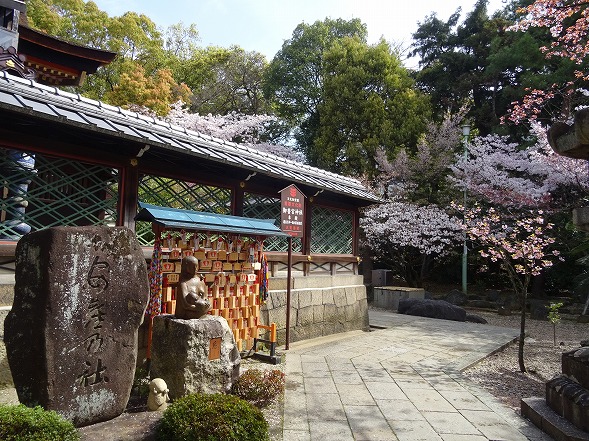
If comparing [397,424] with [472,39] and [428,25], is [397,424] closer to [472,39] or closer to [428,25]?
[472,39]

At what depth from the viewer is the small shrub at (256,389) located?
5.44 m

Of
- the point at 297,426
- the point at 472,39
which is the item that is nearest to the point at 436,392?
the point at 297,426

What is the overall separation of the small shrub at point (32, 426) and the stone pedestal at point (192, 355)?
1642mm

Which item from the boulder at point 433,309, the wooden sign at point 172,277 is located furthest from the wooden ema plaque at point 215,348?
the boulder at point 433,309

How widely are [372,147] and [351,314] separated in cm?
1281

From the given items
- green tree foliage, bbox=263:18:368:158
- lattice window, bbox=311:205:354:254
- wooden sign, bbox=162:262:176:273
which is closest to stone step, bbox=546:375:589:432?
wooden sign, bbox=162:262:176:273

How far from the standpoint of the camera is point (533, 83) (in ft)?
61.4

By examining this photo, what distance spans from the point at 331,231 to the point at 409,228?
9.93 metres

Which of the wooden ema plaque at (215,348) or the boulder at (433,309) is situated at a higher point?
the wooden ema plaque at (215,348)

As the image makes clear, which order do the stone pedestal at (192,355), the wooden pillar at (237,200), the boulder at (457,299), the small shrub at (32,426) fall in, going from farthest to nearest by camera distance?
the boulder at (457,299) < the wooden pillar at (237,200) < the stone pedestal at (192,355) < the small shrub at (32,426)

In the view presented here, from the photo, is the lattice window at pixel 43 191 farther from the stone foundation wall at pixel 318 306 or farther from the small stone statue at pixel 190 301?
the stone foundation wall at pixel 318 306

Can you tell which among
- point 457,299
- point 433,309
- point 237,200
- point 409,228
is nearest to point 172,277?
point 237,200

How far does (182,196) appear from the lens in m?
7.85

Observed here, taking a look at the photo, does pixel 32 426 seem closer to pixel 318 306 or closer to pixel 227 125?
pixel 318 306
